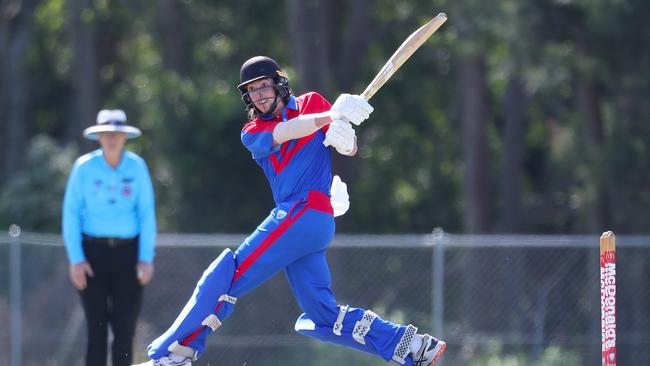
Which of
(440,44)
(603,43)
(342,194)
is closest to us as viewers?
(342,194)

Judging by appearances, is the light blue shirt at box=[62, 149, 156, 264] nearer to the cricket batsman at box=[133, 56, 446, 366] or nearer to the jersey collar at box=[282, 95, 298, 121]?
the cricket batsman at box=[133, 56, 446, 366]

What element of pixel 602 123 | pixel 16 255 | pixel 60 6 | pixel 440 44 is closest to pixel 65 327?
pixel 16 255

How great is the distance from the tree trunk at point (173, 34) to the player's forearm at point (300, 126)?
16202mm

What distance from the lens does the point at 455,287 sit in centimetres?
1157

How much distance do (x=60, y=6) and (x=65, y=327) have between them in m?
14.8

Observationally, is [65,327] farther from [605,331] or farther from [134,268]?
[605,331]

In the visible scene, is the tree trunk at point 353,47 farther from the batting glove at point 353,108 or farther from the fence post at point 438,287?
the batting glove at point 353,108

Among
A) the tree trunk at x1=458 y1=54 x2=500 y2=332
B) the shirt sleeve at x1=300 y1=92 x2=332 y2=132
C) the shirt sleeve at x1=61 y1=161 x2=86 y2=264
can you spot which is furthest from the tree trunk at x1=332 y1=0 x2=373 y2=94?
the shirt sleeve at x1=300 y1=92 x2=332 y2=132

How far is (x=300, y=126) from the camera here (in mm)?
6008

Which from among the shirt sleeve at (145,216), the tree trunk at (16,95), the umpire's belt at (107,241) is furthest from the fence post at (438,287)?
the tree trunk at (16,95)

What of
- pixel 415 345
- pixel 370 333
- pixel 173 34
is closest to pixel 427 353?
pixel 415 345

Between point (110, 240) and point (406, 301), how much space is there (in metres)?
4.40

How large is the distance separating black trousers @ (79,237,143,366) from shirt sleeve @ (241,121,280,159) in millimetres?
1851

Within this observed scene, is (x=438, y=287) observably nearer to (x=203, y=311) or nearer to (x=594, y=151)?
(x=203, y=311)
